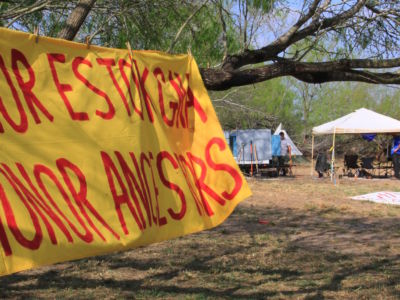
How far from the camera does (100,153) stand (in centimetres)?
285

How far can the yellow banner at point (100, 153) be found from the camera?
2498mm

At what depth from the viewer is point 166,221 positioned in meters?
3.05

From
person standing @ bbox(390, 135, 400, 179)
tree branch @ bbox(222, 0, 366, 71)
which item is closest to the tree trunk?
tree branch @ bbox(222, 0, 366, 71)

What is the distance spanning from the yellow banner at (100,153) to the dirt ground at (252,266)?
2.13m

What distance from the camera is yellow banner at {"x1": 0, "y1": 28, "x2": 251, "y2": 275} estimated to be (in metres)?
2.50

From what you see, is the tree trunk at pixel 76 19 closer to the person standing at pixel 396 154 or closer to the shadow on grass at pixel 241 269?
the shadow on grass at pixel 241 269

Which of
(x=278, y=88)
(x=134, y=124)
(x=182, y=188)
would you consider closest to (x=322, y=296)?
(x=182, y=188)

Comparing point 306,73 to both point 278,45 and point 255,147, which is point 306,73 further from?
point 255,147

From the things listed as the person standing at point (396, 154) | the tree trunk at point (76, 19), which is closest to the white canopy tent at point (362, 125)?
the person standing at point (396, 154)

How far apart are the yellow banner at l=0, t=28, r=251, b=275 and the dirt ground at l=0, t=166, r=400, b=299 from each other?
2.13m

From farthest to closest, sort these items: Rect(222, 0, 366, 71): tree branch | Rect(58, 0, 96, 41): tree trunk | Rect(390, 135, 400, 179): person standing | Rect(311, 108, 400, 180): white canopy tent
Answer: Rect(390, 135, 400, 179): person standing, Rect(311, 108, 400, 180): white canopy tent, Rect(222, 0, 366, 71): tree branch, Rect(58, 0, 96, 41): tree trunk

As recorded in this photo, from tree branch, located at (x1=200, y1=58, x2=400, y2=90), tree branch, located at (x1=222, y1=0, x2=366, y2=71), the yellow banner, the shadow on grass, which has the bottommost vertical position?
the shadow on grass

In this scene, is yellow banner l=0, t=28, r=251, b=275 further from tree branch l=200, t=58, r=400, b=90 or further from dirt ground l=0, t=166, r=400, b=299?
dirt ground l=0, t=166, r=400, b=299

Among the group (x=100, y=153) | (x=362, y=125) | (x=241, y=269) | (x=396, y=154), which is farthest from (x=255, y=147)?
(x=100, y=153)
